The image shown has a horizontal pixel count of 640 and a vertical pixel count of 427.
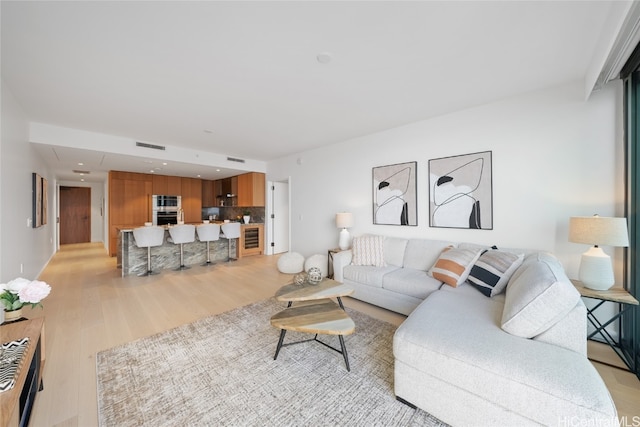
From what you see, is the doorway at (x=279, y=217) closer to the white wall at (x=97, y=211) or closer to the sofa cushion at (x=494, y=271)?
the sofa cushion at (x=494, y=271)

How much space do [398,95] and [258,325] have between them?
308cm

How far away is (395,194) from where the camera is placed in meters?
3.77

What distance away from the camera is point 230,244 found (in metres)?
5.88

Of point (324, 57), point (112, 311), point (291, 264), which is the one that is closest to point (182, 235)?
point (112, 311)

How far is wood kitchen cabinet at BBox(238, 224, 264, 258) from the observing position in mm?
6277

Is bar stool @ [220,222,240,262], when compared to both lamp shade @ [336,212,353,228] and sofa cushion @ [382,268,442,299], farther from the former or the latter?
sofa cushion @ [382,268,442,299]

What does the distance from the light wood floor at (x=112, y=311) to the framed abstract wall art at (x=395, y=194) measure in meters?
1.43

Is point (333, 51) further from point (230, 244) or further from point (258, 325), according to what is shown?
point (230, 244)

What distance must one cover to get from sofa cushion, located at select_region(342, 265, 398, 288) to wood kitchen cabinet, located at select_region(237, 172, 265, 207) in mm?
3853

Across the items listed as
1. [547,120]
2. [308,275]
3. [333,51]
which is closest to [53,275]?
[308,275]

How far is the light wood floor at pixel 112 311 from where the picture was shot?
5.40 feet

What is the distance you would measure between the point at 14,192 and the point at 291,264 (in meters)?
3.75

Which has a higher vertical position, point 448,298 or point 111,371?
point 448,298

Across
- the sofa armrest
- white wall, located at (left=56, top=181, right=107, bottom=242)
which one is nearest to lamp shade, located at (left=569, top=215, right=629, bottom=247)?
the sofa armrest
